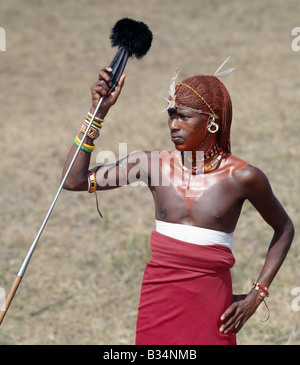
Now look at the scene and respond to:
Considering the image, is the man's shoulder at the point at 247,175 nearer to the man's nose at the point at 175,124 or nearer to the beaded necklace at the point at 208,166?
the beaded necklace at the point at 208,166

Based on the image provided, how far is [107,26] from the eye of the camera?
17.8m

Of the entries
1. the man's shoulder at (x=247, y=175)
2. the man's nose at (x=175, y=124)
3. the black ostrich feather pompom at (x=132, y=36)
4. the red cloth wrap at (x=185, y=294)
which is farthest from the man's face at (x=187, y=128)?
the red cloth wrap at (x=185, y=294)

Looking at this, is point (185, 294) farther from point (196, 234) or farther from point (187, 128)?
point (187, 128)

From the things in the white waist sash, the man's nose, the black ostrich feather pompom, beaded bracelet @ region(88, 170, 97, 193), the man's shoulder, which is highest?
the black ostrich feather pompom

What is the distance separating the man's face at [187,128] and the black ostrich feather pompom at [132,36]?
38 cm

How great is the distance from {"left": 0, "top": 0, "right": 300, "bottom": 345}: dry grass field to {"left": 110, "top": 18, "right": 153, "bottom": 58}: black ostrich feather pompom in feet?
11.4

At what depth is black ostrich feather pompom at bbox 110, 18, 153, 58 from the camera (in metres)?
3.11

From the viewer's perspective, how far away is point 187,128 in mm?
3152

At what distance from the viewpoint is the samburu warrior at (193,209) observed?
309cm

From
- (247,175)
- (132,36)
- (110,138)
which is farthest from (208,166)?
(110,138)

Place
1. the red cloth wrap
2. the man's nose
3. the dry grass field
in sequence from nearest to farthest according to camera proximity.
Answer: the red cloth wrap → the man's nose → the dry grass field

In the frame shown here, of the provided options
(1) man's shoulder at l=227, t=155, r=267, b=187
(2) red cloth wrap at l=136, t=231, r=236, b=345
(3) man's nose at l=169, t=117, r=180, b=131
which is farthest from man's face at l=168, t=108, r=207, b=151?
(2) red cloth wrap at l=136, t=231, r=236, b=345

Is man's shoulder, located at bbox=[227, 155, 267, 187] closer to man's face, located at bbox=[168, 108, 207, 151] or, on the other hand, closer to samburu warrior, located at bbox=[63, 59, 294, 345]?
samburu warrior, located at bbox=[63, 59, 294, 345]

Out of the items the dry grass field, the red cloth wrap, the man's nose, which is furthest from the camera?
the dry grass field
